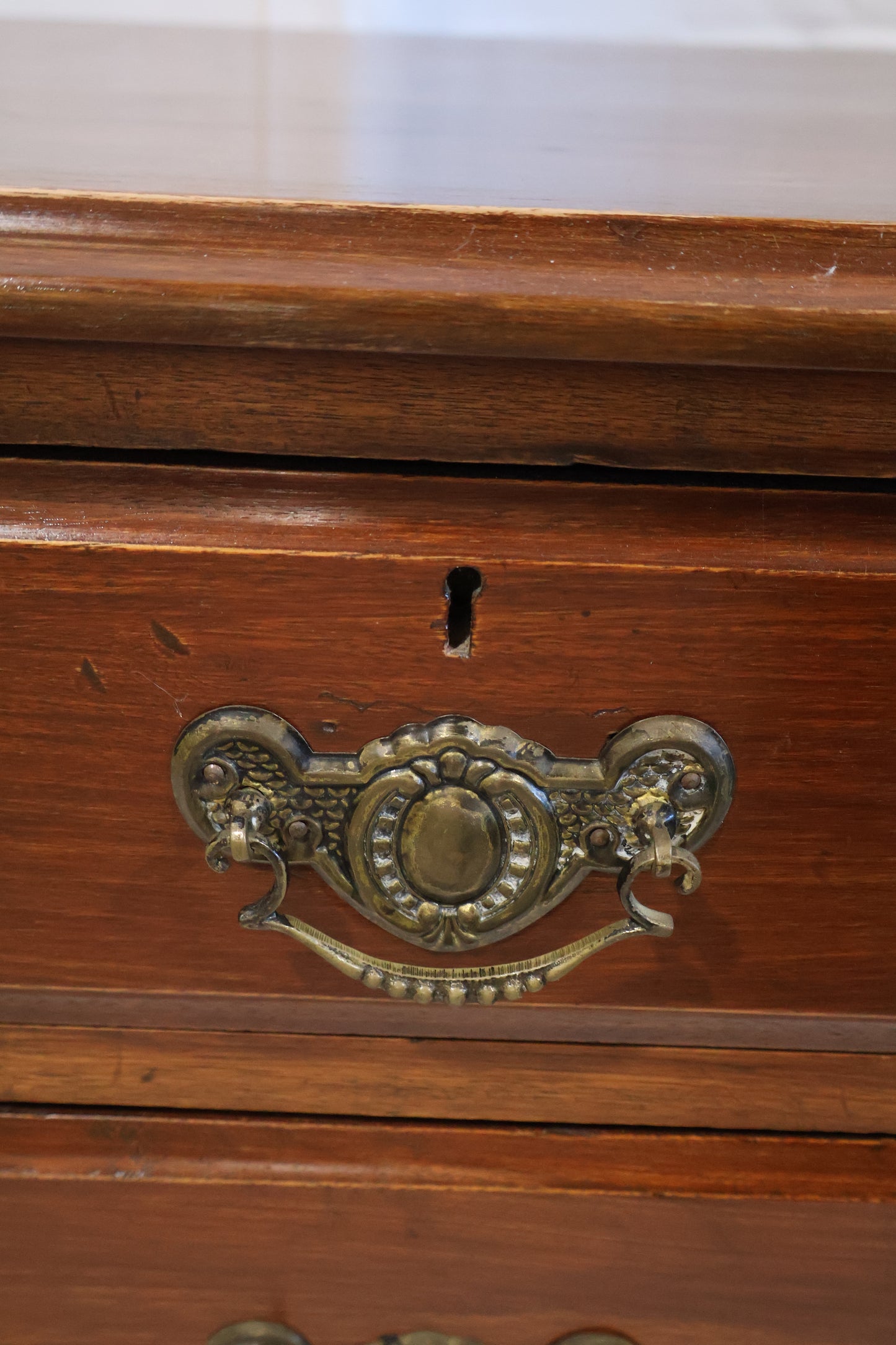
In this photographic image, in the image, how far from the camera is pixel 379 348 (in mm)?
273

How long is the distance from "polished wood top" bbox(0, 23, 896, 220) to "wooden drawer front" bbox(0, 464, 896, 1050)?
8cm

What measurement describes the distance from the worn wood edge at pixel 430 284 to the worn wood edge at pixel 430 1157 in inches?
10.9

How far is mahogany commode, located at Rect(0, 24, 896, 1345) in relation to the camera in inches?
11.0

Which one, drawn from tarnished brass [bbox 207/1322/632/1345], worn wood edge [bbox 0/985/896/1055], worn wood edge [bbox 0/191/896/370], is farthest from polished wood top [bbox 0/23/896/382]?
tarnished brass [bbox 207/1322/632/1345]

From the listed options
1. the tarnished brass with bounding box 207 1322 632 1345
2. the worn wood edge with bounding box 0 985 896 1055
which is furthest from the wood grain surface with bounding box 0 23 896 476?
the tarnished brass with bounding box 207 1322 632 1345

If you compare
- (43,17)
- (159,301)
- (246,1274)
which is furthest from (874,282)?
(43,17)

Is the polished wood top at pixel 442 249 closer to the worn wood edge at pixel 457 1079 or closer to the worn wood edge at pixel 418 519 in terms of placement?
the worn wood edge at pixel 418 519

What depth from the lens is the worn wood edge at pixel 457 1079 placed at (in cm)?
39

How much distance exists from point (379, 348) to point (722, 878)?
190mm

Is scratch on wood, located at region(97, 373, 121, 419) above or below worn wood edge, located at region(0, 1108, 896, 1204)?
above

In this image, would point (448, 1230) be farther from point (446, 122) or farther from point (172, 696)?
point (446, 122)

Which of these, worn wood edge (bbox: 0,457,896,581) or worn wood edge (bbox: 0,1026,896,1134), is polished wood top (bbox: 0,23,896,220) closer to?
worn wood edge (bbox: 0,457,896,581)

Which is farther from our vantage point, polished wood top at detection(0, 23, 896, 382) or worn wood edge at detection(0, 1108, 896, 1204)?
worn wood edge at detection(0, 1108, 896, 1204)

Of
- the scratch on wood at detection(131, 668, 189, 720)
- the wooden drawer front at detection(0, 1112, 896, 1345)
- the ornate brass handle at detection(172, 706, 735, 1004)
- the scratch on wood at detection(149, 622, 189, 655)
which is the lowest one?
the wooden drawer front at detection(0, 1112, 896, 1345)
